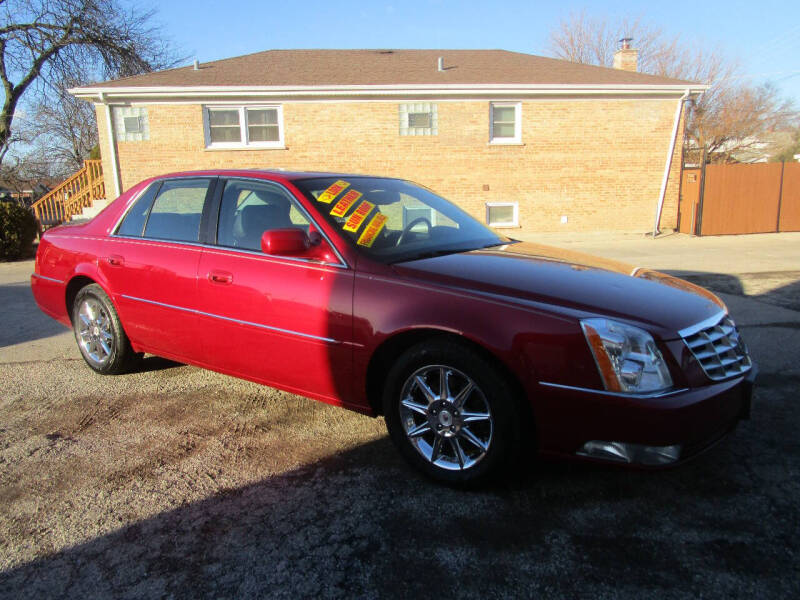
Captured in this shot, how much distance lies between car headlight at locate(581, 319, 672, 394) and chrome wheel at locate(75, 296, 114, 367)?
363cm

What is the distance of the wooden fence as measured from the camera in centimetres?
1494

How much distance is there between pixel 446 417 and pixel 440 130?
43.4 feet

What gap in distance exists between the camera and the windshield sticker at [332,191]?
3.34 meters

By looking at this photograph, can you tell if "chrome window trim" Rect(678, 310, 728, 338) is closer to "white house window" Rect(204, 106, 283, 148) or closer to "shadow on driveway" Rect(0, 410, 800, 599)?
"shadow on driveway" Rect(0, 410, 800, 599)

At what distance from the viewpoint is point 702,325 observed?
2.60 metres

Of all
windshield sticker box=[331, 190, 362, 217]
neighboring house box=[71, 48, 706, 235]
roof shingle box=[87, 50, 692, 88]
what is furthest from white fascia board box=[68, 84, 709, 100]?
windshield sticker box=[331, 190, 362, 217]

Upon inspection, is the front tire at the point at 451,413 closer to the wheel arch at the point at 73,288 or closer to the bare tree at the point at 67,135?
the wheel arch at the point at 73,288

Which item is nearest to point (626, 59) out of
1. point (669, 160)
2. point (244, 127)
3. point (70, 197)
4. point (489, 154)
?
point (669, 160)

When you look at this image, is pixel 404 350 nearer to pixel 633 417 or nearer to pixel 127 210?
pixel 633 417

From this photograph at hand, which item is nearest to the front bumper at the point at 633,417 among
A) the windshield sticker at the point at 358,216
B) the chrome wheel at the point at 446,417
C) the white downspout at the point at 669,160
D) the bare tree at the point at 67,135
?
the chrome wheel at the point at 446,417

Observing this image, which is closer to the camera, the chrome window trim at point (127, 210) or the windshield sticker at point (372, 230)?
the windshield sticker at point (372, 230)

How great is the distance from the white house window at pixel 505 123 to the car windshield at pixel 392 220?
1198cm

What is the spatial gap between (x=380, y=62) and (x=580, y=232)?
767cm

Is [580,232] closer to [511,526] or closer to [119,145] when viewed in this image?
[119,145]
